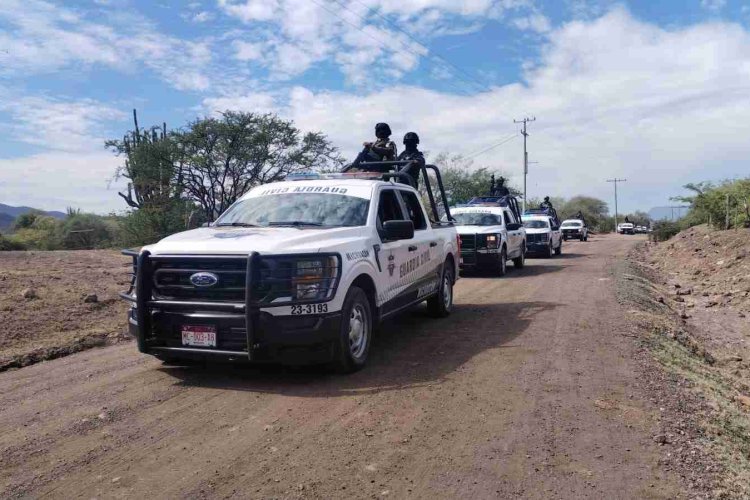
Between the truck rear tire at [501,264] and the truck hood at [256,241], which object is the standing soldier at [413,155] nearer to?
the truck hood at [256,241]

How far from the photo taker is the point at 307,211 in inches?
274

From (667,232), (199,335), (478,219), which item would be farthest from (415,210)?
(667,232)

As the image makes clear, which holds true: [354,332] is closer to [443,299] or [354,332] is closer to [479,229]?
[443,299]

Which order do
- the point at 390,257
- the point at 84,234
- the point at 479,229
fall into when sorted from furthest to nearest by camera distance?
the point at 84,234 < the point at 479,229 < the point at 390,257

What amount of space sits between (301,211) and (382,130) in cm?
380

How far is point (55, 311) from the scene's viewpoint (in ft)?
30.6

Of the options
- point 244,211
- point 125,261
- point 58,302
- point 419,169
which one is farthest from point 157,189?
point 244,211

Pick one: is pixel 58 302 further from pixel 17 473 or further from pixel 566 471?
pixel 566 471

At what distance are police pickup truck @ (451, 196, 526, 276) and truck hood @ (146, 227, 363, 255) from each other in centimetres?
966

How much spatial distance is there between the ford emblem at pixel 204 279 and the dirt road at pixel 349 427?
37.8 inches

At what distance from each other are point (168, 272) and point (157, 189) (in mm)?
20965

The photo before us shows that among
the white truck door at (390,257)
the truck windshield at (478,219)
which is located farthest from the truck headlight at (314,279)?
the truck windshield at (478,219)

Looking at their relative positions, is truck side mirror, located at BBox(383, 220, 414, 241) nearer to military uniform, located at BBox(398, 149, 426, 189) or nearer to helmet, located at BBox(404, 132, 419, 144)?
military uniform, located at BBox(398, 149, 426, 189)

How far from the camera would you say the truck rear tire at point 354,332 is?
582 centimetres
